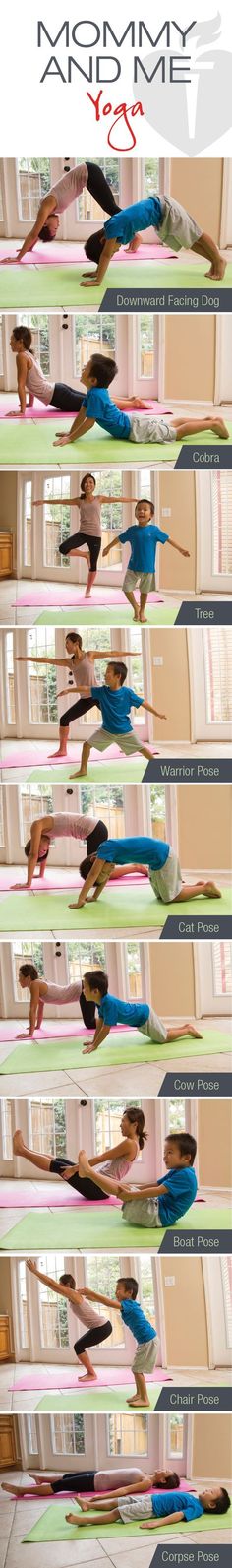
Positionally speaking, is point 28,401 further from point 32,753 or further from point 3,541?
point 32,753

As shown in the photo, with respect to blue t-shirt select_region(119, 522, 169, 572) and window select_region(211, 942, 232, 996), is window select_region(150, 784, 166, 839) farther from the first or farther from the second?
blue t-shirt select_region(119, 522, 169, 572)

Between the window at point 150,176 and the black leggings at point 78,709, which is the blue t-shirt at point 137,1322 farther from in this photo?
the window at point 150,176

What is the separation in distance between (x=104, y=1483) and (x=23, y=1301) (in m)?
0.54

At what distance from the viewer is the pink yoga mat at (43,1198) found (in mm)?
5785

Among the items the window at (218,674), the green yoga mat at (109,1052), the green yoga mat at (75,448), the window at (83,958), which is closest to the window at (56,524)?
the green yoga mat at (75,448)

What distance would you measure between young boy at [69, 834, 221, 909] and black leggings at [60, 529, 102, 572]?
72cm

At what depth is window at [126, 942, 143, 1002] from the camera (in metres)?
5.80

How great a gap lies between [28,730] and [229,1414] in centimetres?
195

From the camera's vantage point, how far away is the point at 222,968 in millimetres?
5848

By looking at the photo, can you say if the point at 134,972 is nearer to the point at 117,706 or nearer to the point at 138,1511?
the point at 117,706

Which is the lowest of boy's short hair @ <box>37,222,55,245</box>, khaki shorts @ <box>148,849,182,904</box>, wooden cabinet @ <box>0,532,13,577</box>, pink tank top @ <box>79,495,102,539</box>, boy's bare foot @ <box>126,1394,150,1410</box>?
boy's bare foot @ <box>126,1394,150,1410</box>

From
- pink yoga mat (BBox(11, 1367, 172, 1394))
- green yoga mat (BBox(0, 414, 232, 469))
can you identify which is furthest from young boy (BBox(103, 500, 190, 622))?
pink yoga mat (BBox(11, 1367, 172, 1394))

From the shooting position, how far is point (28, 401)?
566 centimetres

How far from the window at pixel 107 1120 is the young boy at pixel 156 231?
2.15m
